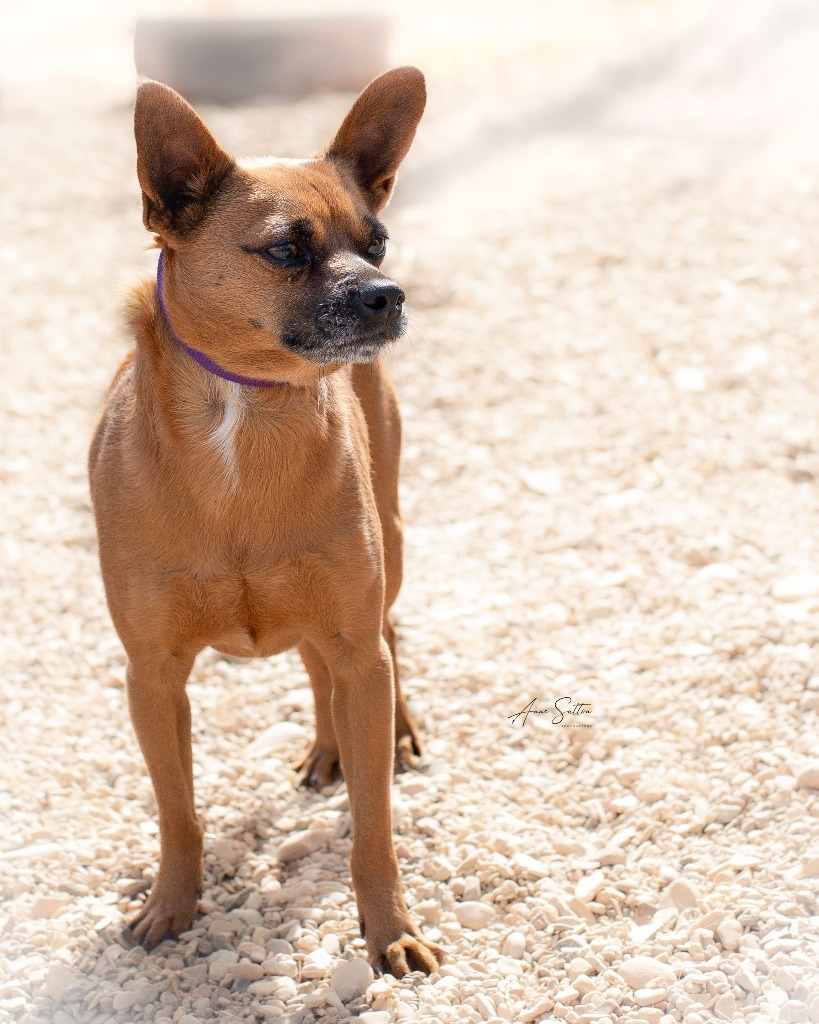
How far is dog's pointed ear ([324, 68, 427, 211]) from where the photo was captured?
3539 millimetres

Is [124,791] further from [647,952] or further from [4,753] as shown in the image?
[647,952]

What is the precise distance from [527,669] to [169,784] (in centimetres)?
174

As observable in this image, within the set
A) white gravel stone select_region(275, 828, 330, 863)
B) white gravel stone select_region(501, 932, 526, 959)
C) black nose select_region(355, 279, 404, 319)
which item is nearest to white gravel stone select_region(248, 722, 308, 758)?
white gravel stone select_region(275, 828, 330, 863)

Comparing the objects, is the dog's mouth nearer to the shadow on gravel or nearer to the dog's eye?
the dog's eye

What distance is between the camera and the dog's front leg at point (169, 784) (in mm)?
3408

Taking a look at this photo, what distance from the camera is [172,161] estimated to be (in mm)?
3227

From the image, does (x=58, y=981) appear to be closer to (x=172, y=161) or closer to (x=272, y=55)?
(x=172, y=161)

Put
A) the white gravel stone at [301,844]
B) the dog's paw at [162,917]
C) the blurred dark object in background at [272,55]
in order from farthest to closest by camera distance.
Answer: the blurred dark object in background at [272,55] → the white gravel stone at [301,844] → the dog's paw at [162,917]

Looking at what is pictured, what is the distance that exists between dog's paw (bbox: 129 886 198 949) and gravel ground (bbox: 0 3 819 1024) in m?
0.06

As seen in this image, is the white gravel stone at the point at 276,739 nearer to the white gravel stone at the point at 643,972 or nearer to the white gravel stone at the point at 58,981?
the white gravel stone at the point at 58,981

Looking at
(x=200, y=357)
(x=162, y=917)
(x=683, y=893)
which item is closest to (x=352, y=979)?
(x=162, y=917)

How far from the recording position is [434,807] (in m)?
4.21

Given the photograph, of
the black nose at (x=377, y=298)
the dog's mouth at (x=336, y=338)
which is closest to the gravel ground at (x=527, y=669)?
the dog's mouth at (x=336, y=338)

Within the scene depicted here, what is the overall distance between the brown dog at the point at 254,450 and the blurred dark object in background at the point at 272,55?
1056cm
